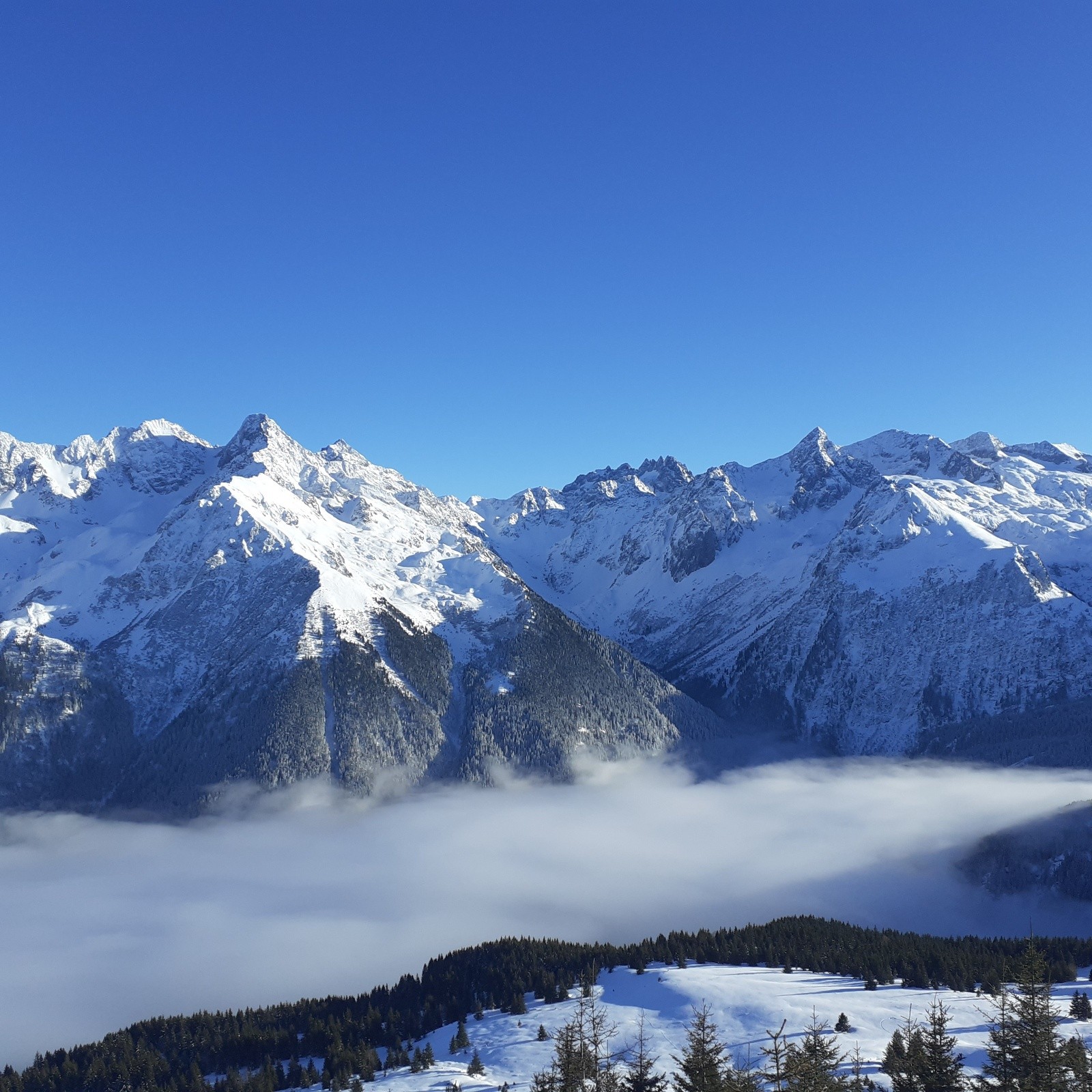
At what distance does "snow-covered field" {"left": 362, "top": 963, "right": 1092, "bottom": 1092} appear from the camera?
116562 mm

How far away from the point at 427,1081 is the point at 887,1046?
196ft

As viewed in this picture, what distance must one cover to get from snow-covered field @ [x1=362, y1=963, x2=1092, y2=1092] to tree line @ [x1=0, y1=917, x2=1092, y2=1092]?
18.6 ft

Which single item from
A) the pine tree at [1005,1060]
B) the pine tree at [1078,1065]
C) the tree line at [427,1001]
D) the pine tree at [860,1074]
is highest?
the pine tree at [1005,1060]

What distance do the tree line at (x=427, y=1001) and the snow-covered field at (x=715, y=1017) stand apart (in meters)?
5.67

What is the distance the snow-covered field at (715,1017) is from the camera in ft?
382

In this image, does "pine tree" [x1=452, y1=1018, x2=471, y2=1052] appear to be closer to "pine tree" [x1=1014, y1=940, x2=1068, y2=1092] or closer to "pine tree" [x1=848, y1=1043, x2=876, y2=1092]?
"pine tree" [x1=848, y1=1043, x2=876, y2=1092]

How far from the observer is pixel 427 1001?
162m

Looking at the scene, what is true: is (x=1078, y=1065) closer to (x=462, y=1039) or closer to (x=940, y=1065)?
(x=940, y=1065)

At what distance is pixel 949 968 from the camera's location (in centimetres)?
15250

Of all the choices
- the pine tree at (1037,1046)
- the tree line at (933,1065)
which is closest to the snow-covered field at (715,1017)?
the tree line at (933,1065)

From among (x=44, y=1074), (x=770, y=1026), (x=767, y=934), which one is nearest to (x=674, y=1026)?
(x=770, y=1026)

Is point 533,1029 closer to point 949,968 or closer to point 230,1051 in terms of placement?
point 230,1051

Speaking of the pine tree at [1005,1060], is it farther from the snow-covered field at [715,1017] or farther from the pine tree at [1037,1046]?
the snow-covered field at [715,1017]

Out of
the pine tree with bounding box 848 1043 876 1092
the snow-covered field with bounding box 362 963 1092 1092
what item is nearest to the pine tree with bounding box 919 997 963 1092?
the pine tree with bounding box 848 1043 876 1092
